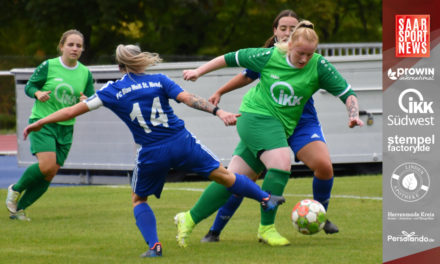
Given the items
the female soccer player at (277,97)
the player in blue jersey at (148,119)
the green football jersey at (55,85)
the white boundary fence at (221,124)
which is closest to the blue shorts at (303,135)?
the female soccer player at (277,97)

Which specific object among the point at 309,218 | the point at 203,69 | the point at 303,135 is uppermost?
the point at 203,69

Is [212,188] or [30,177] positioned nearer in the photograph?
[212,188]

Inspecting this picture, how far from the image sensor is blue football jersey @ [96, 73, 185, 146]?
6.98 m

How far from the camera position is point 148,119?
23.0ft

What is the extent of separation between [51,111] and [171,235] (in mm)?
2492

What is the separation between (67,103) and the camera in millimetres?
10336

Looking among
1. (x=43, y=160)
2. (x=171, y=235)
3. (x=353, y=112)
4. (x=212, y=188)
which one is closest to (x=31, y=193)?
(x=43, y=160)

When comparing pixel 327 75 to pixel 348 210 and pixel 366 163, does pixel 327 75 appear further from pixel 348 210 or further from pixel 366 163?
pixel 366 163

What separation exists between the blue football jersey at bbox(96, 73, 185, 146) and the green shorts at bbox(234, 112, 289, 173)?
3.14 feet

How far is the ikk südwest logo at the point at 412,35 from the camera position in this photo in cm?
491

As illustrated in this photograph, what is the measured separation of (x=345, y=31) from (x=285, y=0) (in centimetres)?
324

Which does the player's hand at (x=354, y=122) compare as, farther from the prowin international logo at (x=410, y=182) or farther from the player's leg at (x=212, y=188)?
the prowin international logo at (x=410, y=182)

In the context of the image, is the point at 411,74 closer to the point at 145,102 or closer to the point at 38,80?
the point at 145,102

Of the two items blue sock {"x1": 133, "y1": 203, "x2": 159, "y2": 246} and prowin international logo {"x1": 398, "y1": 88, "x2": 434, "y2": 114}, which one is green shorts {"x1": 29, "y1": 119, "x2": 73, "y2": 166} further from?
prowin international logo {"x1": 398, "y1": 88, "x2": 434, "y2": 114}
